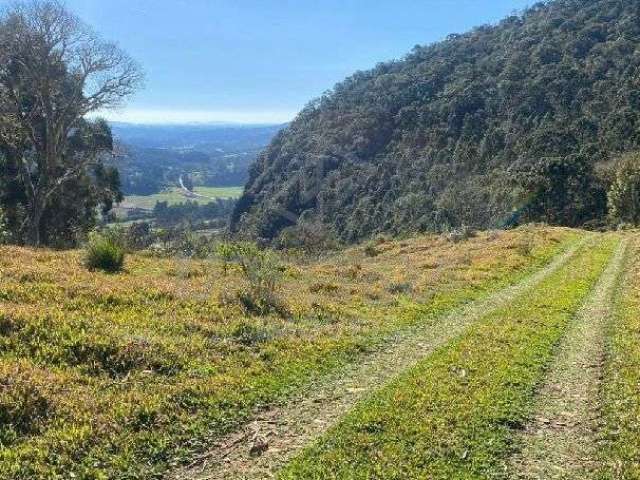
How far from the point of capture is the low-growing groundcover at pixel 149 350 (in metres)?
7.73

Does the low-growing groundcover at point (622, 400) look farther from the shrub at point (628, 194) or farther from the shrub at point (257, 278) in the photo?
the shrub at point (628, 194)

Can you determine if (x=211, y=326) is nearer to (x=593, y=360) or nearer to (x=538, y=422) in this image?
(x=538, y=422)

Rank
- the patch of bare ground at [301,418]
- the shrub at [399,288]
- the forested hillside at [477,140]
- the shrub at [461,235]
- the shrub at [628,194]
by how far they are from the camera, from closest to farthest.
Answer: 1. the patch of bare ground at [301,418]
2. the shrub at [399,288]
3. the shrub at [461,235]
4. the shrub at [628,194]
5. the forested hillside at [477,140]

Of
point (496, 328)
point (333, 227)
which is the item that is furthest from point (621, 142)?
point (496, 328)

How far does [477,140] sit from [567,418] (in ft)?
434

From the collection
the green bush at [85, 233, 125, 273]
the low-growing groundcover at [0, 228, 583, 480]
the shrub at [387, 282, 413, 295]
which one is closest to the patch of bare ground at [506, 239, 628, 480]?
the low-growing groundcover at [0, 228, 583, 480]

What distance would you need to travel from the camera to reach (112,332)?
11477 millimetres

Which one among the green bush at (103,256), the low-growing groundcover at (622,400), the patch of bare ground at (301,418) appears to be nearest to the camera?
the patch of bare ground at (301,418)

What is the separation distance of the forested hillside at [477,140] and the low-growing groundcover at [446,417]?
2986 inches

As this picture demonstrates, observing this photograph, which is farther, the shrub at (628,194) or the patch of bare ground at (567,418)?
the shrub at (628,194)

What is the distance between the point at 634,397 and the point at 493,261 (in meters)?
18.2

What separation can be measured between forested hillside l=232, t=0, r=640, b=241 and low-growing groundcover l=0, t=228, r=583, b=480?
73411 millimetres

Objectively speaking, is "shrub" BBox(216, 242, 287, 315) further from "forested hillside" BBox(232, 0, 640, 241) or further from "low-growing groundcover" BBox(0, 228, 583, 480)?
"forested hillside" BBox(232, 0, 640, 241)

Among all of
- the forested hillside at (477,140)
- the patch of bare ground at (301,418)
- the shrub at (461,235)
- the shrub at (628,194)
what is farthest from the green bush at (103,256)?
the forested hillside at (477,140)
